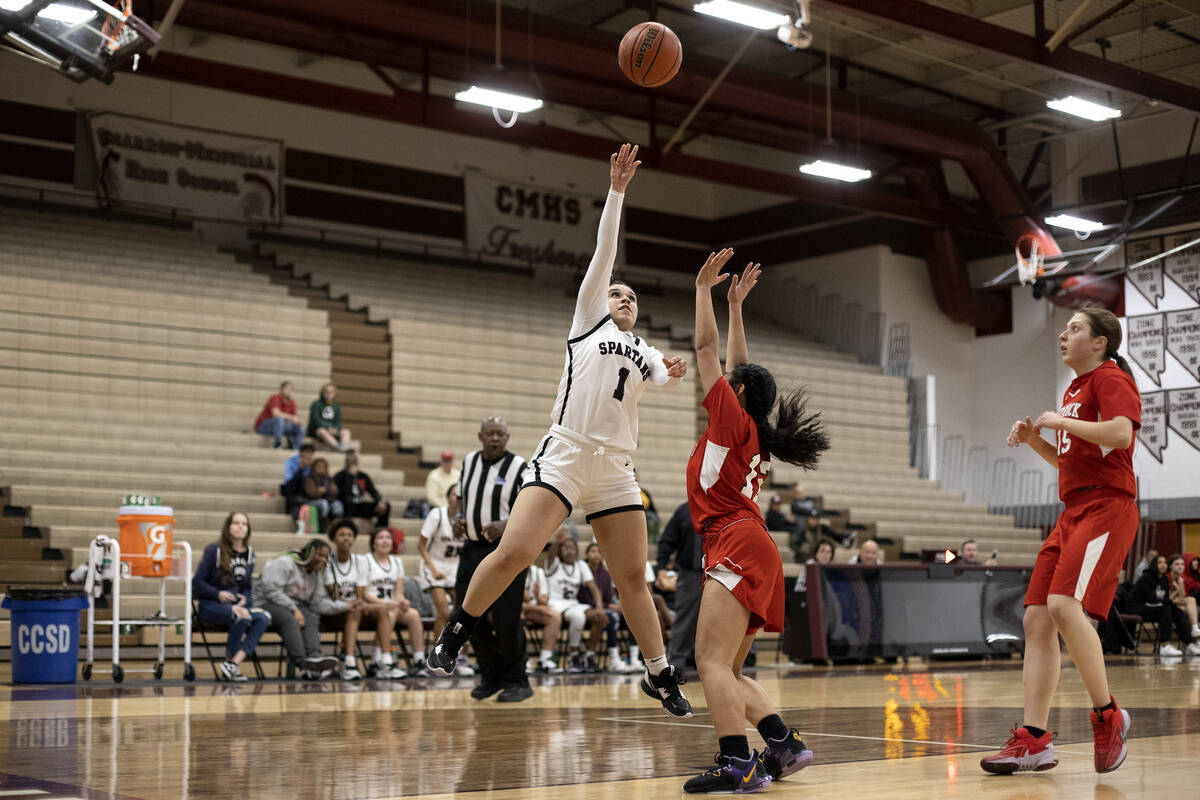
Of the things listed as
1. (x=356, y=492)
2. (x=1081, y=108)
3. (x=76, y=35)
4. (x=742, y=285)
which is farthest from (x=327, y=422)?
(x=742, y=285)

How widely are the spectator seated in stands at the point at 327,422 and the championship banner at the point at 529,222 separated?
299 inches

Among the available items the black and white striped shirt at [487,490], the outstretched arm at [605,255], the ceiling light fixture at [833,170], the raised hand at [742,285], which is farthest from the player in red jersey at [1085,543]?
the ceiling light fixture at [833,170]

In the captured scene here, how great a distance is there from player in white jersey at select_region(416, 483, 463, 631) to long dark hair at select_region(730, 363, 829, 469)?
7.10 metres

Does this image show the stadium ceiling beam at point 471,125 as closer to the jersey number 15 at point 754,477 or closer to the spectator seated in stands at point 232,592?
the spectator seated in stands at point 232,592

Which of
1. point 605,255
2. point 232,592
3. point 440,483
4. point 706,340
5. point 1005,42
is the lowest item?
point 232,592

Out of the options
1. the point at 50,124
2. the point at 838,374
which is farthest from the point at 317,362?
the point at 838,374

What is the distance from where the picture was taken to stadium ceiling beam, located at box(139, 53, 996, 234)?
17266 millimetres

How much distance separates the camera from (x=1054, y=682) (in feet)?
16.4

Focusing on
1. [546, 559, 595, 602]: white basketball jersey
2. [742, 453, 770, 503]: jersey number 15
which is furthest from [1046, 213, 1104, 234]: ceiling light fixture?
[742, 453, 770, 503]: jersey number 15

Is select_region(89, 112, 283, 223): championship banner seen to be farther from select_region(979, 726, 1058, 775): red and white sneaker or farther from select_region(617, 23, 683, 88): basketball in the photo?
select_region(979, 726, 1058, 775): red and white sneaker

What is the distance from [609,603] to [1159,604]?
7.99 meters

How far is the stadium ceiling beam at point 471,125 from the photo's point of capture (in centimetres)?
1727

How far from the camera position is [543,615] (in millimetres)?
12344

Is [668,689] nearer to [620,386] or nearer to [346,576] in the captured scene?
[620,386]
